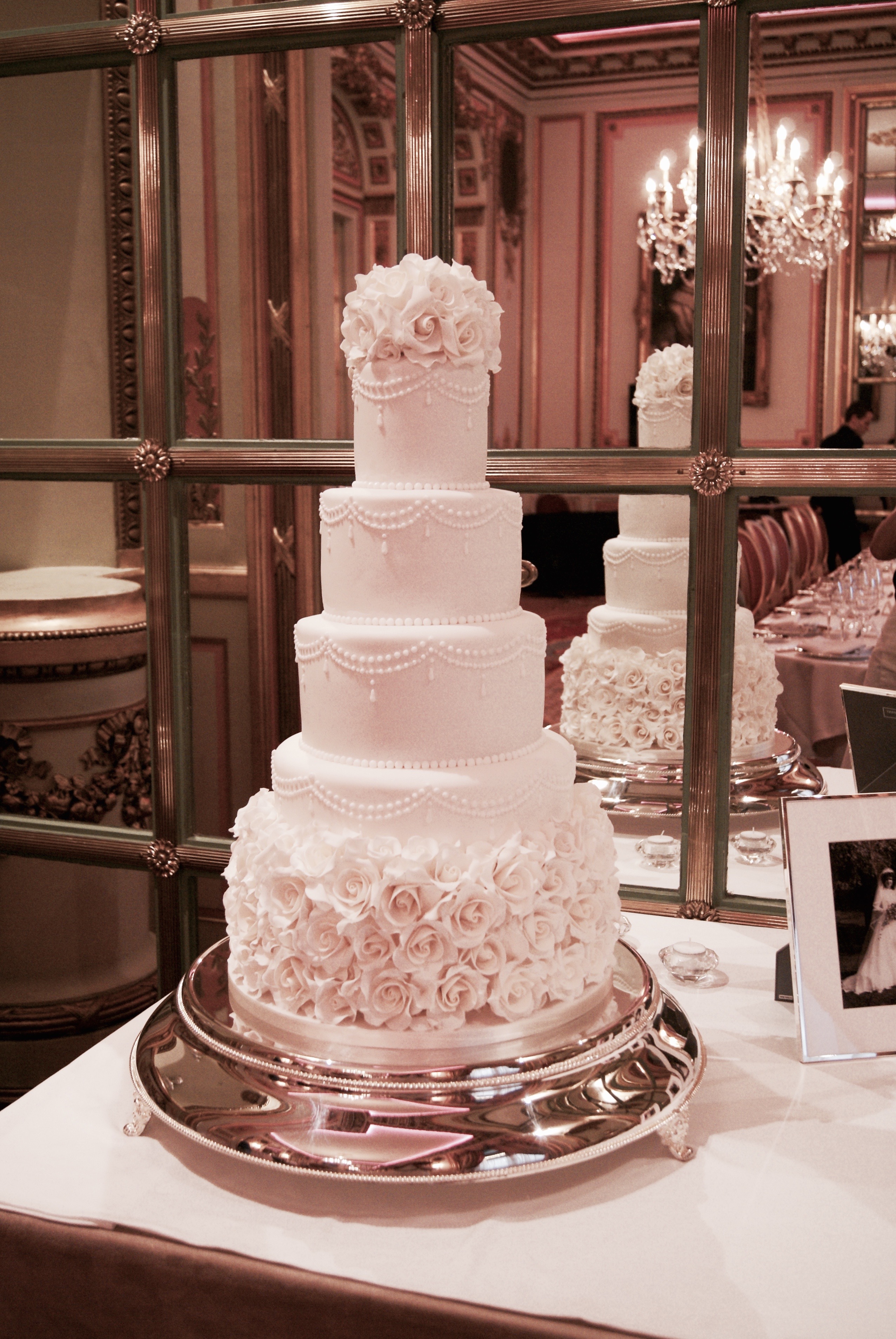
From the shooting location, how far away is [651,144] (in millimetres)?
1318

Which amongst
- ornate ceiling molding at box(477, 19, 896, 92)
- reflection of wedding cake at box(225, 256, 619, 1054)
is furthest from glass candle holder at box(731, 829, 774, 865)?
ornate ceiling molding at box(477, 19, 896, 92)

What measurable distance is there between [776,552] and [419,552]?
0.57 metres

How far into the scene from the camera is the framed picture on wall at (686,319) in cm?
128

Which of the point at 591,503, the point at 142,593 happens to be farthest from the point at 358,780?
the point at 142,593

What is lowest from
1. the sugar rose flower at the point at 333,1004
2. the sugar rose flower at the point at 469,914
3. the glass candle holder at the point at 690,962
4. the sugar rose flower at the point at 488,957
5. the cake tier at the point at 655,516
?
the glass candle holder at the point at 690,962

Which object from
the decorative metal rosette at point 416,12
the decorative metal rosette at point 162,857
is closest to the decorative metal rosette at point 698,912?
the decorative metal rosette at point 162,857

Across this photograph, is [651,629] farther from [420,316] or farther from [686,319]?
[420,316]

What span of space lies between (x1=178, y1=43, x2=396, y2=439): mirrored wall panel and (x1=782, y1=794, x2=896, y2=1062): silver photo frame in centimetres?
110

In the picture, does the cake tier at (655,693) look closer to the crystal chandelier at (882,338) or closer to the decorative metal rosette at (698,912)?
the decorative metal rosette at (698,912)

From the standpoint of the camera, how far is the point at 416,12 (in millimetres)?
1316

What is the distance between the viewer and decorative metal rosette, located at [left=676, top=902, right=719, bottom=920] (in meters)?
1.35

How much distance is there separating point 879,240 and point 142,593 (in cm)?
115

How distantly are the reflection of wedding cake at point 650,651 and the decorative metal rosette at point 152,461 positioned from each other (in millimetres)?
569

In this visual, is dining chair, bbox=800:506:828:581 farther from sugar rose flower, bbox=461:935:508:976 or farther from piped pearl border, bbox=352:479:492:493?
sugar rose flower, bbox=461:935:508:976
